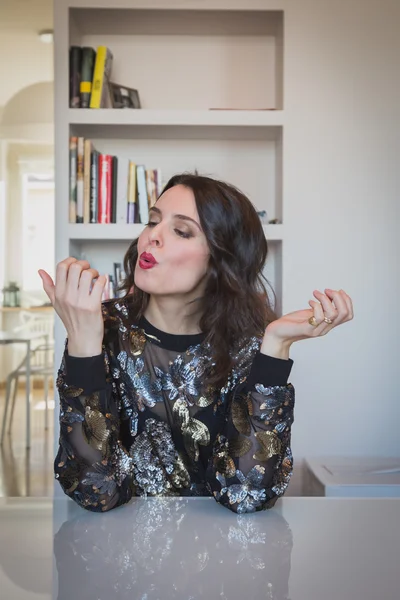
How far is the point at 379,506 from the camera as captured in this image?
1086 mm

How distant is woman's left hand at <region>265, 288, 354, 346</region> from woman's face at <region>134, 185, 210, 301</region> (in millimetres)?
279

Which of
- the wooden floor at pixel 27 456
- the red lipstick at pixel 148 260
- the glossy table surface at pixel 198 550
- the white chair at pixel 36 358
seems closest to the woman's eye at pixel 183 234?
the red lipstick at pixel 148 260

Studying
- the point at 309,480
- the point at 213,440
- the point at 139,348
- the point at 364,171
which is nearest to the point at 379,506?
the point at 213,440

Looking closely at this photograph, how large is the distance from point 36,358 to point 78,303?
3500 mm

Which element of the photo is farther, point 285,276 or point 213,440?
point 285,276

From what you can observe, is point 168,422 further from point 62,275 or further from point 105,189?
point 105,189

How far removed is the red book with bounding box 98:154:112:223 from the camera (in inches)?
123

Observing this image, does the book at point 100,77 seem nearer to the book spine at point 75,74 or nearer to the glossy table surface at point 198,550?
the book spine at point 75,74

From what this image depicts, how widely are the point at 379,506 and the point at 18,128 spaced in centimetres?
375

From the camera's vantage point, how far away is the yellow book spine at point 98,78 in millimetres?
3090

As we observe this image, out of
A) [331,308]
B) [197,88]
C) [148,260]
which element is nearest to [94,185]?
[197,88]

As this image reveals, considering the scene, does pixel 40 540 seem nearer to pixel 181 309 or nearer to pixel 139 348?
pixel 139 348

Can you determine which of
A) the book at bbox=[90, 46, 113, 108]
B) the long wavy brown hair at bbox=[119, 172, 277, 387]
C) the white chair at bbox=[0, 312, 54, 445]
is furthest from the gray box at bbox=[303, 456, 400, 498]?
the white chair at bbox=[0, 312, 54, 445]

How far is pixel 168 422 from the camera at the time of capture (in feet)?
4.91
